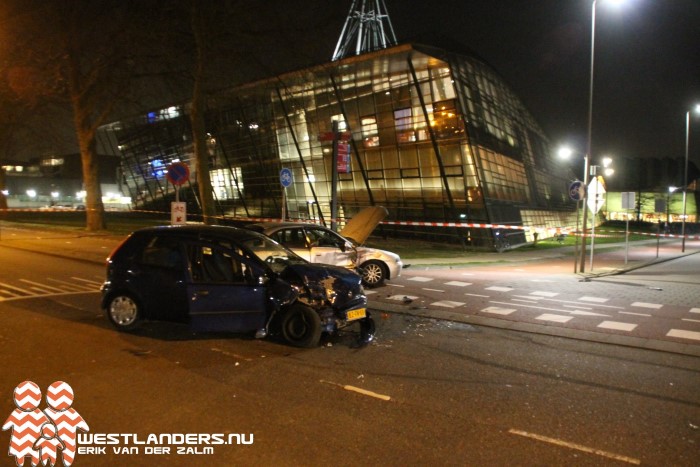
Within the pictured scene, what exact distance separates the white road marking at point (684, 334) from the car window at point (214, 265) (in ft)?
22.8

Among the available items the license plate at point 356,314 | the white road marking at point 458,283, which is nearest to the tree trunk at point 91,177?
the white road marking at point 458,283

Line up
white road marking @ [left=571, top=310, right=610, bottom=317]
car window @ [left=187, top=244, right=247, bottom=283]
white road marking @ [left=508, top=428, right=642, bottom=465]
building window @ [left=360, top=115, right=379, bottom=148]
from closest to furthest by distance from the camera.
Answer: white road marking @ [left=508, top=428, right=642, bottom=465]
car window @ [left=187, top=244, right=247, bottom=283]
white road marking @ [left=571, top=310, right=610, bottom=317]
building window @ [left=360, top=115, right=379, bottom=148]

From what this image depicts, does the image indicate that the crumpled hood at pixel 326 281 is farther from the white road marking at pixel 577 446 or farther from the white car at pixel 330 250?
the white car at pixel 330 250

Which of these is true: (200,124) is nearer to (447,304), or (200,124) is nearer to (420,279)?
(420,279)

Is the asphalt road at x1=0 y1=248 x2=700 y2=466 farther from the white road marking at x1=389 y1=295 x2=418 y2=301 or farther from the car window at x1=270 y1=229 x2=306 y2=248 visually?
the car window at x1=270 y1=229 x2=306 y2=248

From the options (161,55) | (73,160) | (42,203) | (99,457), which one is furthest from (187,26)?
(73,160)

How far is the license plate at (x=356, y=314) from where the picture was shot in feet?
Result: 24.0

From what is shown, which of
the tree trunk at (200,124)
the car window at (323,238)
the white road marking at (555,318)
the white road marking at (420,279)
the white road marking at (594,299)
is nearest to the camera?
the white road marking at (555,318)

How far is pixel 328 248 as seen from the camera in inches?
459

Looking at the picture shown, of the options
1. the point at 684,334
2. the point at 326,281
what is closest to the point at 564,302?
the point at 684,334

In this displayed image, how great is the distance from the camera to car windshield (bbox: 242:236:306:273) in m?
7.95

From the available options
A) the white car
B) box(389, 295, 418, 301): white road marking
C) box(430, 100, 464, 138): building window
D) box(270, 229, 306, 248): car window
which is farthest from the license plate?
box(430, 100, 464, 138): building window

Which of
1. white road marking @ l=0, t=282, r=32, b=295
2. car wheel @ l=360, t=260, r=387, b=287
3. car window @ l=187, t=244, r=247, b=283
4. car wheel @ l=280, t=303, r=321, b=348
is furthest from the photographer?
car wheel @ l=360, t=260, r=387, b=287

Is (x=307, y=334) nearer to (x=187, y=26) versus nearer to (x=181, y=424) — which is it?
(x=181, y=424)
